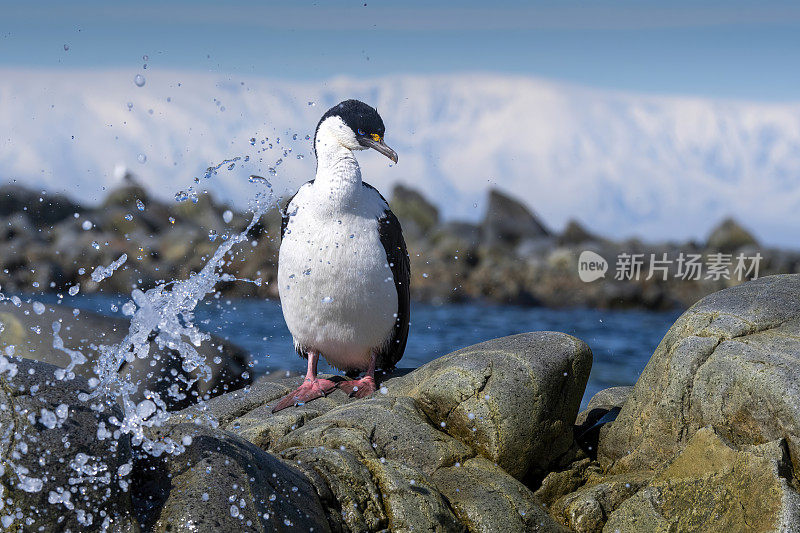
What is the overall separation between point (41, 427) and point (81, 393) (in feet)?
0.79

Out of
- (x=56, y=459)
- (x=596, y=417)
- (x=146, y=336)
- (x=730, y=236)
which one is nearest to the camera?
(x=56, y=459)

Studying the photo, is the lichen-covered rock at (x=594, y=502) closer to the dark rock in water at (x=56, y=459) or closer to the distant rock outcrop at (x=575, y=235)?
the dark rock in water at (x=56, y=459)

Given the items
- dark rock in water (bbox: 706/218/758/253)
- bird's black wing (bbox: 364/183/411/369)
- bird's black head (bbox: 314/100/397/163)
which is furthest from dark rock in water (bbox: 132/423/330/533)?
dark rock in water (bbox: 706/218/758/253)

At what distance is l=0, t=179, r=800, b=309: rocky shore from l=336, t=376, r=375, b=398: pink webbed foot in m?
15.1

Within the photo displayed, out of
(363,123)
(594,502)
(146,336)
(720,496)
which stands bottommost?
(594,502)

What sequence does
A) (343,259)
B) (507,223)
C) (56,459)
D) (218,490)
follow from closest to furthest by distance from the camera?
(56,459)
(218,490)
(343,259)
(507,223)

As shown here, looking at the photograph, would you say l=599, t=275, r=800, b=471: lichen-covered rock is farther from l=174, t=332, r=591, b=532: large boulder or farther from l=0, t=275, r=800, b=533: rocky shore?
l=174, t=332, r=591, b=532: large boulder

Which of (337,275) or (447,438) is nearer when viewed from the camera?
(447,438)

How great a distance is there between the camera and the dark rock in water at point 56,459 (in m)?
3.57

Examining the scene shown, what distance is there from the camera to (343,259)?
6.36m

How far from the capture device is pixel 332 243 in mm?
6336

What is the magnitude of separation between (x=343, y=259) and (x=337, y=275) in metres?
0.14

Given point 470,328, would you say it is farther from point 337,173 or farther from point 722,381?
point 722,381

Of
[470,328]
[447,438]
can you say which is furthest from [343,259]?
[470,328]
